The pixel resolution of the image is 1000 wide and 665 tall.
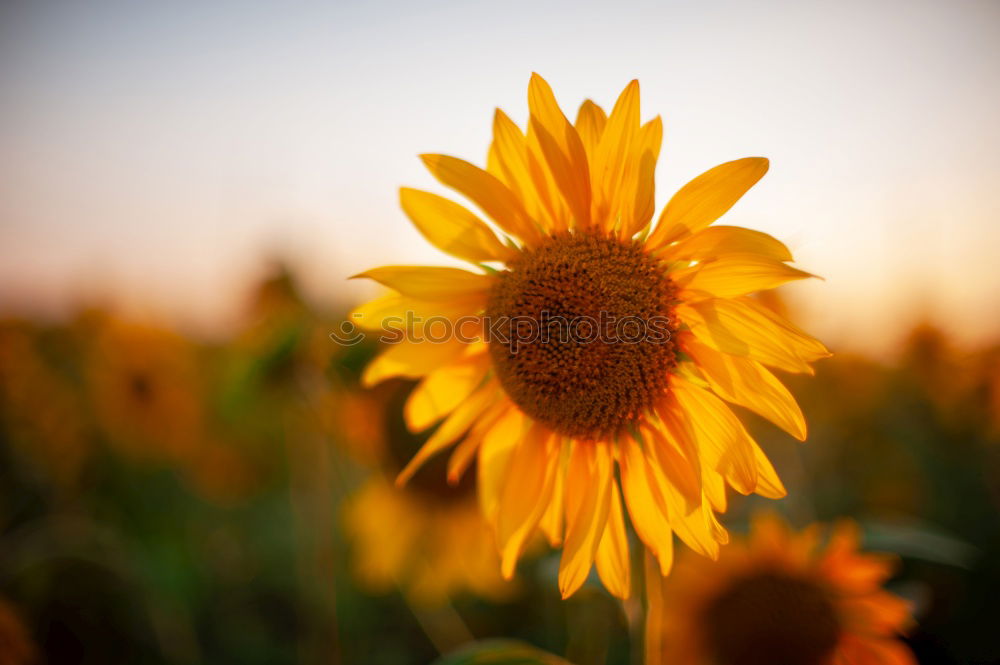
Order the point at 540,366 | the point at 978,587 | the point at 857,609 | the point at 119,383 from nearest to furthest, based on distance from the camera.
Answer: the point at 540,366 → the point at 857,609 → the point at 978,587 → the point at 119,383

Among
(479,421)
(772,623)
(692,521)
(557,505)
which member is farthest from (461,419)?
(772,623)

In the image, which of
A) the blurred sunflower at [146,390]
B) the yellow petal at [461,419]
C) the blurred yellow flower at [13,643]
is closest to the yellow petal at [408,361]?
the yellow petal at [461,419]

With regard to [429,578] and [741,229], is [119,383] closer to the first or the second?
[429,578]

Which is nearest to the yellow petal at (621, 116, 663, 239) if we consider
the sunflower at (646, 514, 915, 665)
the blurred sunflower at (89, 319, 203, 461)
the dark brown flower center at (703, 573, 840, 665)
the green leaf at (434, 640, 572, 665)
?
the sunflower at (646, 514, 915, 665)

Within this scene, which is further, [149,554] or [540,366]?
[149,554]

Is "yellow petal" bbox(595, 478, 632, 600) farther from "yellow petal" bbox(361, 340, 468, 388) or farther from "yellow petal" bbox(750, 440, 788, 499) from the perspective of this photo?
"yellow petal" bbox(361, 340, 468, 388)

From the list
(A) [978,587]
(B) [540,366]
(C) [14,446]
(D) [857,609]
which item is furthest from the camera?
(C) [14,446]

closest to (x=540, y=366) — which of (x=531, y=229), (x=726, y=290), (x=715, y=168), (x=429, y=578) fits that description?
(x=531, y=229)
